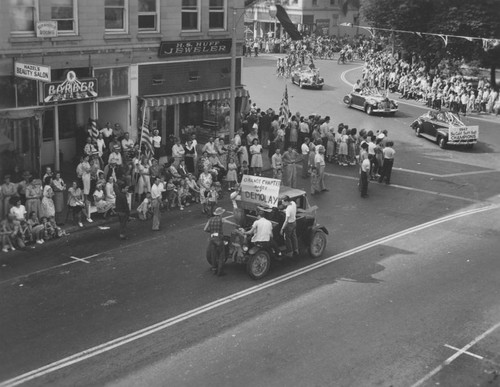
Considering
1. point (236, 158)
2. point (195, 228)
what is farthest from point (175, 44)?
point (195, 228)

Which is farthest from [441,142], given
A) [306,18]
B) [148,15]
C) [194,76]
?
[306,18]

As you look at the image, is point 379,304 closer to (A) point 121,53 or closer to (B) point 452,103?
(A) point 121,53

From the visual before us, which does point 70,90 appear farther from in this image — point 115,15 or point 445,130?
point 445,130

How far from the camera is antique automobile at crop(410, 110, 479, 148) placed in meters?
33.6

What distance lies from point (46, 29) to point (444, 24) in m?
34.5

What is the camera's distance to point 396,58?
60.4 m

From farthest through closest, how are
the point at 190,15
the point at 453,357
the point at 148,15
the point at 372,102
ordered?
the point at 372,102, the point at 190,15, the point at 148,15, the point at 453,357

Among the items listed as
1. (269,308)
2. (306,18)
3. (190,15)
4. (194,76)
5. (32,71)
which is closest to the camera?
(269,308)

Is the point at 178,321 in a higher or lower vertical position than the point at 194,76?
lower

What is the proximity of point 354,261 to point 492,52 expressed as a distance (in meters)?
37.5

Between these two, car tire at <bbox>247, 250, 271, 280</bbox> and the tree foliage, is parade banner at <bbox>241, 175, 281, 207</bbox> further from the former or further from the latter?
the tree foliage

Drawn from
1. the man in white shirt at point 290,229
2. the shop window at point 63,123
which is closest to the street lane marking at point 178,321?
the man in white shirt at point 290,229

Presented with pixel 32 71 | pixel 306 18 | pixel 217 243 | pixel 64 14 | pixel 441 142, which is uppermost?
pixel 306 18

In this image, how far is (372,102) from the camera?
41562 mm
